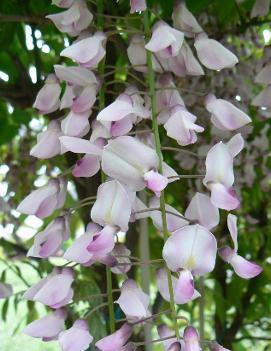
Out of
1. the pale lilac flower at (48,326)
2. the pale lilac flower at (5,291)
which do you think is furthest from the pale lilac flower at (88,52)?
the pale lilac flower at (5,291)

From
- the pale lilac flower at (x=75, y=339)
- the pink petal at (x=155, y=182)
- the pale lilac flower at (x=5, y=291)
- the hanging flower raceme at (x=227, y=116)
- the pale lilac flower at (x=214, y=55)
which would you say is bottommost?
the pale lilac flower at (x=5, y=291)

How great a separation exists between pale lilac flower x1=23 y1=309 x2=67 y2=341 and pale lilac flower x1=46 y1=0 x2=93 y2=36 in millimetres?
272

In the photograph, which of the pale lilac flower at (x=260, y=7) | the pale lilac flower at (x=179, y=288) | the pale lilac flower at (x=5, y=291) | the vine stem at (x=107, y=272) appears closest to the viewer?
the pale lilac flower at (x=179, y=288)

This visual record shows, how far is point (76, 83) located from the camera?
24.7 inches

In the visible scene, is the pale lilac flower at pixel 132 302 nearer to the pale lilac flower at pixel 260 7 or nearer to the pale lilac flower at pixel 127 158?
the pale lilac flower at pixel 127 158

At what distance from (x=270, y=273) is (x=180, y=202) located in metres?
0.39

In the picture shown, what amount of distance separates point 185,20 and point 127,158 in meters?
0.21

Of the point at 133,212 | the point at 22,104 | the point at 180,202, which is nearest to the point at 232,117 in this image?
the point at 133,212

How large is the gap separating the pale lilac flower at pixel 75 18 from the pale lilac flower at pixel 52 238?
0.19m

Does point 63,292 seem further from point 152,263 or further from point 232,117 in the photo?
point 232,117

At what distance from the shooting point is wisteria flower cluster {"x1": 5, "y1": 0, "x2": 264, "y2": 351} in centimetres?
52

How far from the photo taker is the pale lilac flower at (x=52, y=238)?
0.60m

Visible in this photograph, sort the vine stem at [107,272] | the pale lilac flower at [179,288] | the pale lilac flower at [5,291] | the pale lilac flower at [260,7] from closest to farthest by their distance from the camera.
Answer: the pale lilac flower at [179,288] → the vine stem at [107,272] → the pale lilac flower at [5,291] → the pale lilac flower at [260,7]

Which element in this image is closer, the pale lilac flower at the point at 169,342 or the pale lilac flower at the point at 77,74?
the pale lilac flower at the point at 169,342
